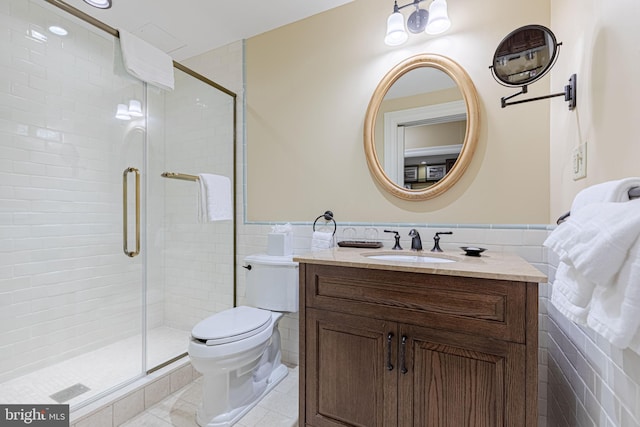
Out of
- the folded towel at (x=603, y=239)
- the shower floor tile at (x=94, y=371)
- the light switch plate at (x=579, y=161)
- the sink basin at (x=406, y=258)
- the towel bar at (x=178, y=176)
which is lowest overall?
the shower floor tile at (x=94, y=371)

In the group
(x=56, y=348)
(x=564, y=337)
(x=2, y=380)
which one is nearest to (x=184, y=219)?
(x=56, y=348)

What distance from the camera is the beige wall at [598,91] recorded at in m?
0.74

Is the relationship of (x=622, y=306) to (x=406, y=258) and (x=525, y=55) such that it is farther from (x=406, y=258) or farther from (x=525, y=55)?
(x=525, y=55)

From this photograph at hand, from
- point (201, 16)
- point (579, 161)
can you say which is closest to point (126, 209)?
point (201, 16)

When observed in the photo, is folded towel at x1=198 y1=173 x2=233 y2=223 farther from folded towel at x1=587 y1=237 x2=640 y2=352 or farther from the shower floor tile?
folded towel at x1=587 y1=237 x2=640 y2=352

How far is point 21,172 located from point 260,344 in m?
1.87

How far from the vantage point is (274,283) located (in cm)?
184

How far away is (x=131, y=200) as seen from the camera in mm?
2074

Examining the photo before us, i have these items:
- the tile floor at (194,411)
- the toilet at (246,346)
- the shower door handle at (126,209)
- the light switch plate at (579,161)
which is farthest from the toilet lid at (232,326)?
the light switch plate at (579,161)

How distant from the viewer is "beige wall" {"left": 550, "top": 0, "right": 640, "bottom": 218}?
2.44 ft

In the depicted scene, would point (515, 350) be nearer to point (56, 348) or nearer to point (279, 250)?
point (279, 250)

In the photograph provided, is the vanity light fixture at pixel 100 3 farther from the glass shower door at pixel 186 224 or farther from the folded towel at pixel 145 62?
the glass shower door at pixel 186 224

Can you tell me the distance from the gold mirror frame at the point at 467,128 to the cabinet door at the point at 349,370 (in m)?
0.85

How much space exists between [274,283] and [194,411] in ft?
2.67
